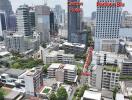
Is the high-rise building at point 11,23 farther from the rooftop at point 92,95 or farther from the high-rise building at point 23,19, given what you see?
the rooftop at point 92,95

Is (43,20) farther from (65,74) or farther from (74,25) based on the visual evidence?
(65,74)

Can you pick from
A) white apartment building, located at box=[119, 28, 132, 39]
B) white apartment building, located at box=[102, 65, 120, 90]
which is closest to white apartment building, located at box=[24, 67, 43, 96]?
white apartment building, located at box=[102, 65, 120, 90]

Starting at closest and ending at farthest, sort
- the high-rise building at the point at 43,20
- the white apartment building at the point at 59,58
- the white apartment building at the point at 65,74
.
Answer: the white apartment building at the point at 65,74
the white apartment building at the point at 59,58
the high-rise building at the point at 43,20

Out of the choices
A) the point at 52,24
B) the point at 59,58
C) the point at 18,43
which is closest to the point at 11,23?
the point at 52,24

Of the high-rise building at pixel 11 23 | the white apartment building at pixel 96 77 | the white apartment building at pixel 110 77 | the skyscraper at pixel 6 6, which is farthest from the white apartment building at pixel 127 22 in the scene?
the skyscraper at pixel 6 6

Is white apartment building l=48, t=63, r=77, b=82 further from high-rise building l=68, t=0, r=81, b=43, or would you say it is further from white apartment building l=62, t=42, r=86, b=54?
high-rise building l=68, t=0, r=81, b=43
